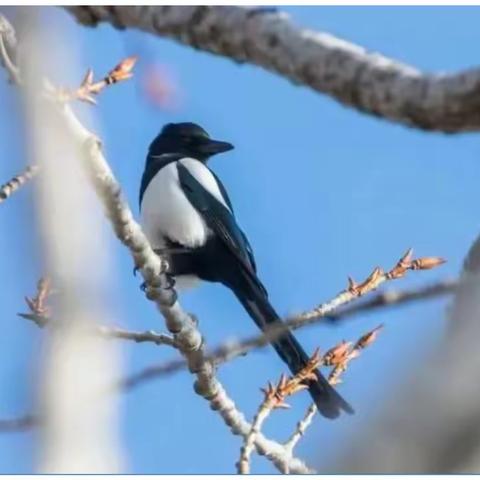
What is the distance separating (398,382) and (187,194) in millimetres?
4151

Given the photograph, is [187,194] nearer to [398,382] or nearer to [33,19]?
[33,19]

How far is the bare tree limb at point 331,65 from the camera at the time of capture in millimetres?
993

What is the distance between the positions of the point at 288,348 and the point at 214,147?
1.74 metres

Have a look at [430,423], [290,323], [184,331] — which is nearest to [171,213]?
[184,331]

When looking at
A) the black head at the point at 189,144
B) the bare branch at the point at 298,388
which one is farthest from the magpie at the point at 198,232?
the bare branch at the point at 298,388

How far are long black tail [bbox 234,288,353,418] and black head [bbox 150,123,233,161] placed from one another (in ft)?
3.79

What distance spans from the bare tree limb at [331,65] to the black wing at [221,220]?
3.08 metres

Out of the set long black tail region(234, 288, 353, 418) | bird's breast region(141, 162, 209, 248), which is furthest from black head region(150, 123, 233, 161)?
long black tail region(234, 288, 353, 418)

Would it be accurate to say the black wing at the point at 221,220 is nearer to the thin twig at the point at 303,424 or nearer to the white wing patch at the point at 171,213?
the white wing patch at the point at 171,213

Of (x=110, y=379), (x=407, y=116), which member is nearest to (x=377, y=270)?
(x=407, y=116)

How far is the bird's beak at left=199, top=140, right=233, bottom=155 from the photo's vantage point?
532 cm

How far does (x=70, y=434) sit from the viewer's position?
0.82 metres

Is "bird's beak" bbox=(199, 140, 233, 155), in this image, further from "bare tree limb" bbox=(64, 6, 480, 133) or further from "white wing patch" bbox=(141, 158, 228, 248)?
"bare tree limb" bbox=(64, 6, 480, 133)

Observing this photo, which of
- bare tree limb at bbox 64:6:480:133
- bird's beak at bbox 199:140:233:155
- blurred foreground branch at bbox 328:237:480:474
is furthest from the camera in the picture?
bird's beak at bbox 199:140:233:155
